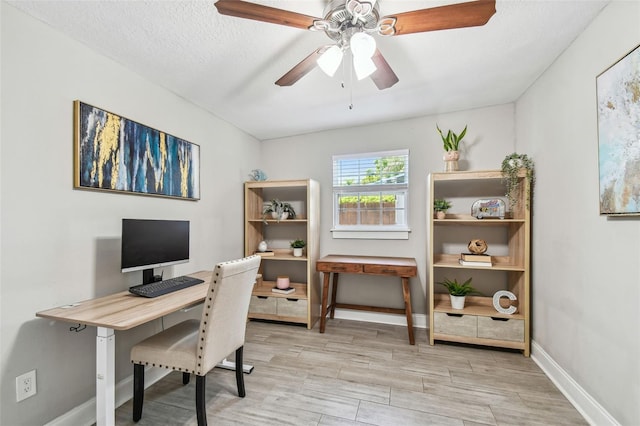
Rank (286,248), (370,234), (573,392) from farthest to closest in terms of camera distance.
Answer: (286,248)
(370,234)
(573,392)

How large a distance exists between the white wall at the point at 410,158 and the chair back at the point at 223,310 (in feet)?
6.27

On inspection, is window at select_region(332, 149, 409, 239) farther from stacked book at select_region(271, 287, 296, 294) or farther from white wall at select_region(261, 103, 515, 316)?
stacked book at select_region(271, 287, 296, 294)

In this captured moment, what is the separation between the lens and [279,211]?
340 cm

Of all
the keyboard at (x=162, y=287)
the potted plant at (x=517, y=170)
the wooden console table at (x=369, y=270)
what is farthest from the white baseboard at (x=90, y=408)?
the potted plant at (x=517, y=170)

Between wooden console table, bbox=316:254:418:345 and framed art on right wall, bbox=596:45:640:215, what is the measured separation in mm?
1539

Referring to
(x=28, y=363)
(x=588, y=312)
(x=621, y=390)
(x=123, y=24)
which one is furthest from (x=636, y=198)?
(x=28, y=363)

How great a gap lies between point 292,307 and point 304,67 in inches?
98.9

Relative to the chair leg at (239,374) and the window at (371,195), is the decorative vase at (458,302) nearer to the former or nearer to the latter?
the window at (371,195)

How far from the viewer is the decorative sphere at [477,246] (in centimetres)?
272

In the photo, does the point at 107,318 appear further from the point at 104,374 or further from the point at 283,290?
the point at 283,290

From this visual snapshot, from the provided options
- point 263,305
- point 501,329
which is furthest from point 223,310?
point 501,329

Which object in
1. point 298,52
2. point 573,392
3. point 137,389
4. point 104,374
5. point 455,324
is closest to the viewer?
point 104,374

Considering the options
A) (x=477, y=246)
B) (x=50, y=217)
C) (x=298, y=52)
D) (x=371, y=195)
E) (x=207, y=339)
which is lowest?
(x=207, y=339)

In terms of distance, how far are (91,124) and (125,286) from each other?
115 centimetres
